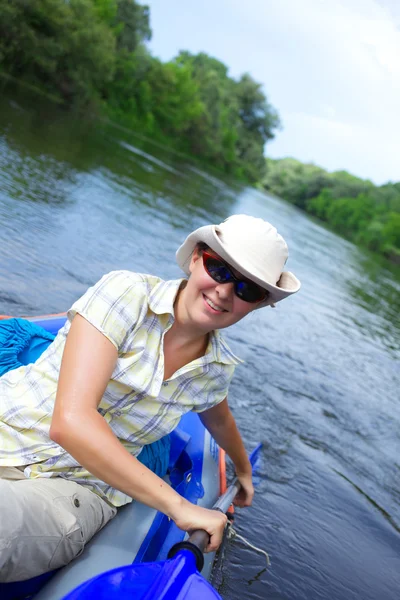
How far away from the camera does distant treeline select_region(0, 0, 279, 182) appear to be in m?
24.7

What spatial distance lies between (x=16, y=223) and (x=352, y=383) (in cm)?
443

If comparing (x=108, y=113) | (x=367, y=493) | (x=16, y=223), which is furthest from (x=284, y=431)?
(x=108, y=113)

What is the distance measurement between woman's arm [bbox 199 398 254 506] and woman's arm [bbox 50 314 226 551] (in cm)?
61

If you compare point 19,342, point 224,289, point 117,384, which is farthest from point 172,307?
point 19,342

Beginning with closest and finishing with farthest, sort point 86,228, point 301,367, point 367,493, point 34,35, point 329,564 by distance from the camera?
1. point 329,564
2. point 367,493
3. point 301,367
4. point 86,228
5. point 34,35

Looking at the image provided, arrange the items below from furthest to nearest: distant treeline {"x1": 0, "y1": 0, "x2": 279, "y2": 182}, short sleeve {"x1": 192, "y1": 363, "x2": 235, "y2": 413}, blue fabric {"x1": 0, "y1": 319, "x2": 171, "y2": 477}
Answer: distant treeline {"x1": 0, "y1": 0, "x2": 279, "y2": 182} < blue fabric {"x1": 0, "y1": 319, "x2": 171, "y2": 477} < short sleeve {"x1": 192, "y1": 363, "x2": 235, "y2": 413}

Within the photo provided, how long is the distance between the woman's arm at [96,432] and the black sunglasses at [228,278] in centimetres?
40

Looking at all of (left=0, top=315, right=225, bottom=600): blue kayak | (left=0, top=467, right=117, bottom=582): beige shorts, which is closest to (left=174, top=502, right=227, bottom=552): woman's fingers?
(left=0, top=315, right=225, bottom=600): blue kayak

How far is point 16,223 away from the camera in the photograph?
23.4 ft

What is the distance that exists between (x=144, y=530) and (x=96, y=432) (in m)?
0.69

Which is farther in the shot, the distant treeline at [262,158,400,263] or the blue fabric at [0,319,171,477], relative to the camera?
the distant treeline at [262,158,400,263]

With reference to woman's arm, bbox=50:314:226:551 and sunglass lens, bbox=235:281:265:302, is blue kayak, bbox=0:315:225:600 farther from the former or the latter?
sunglass lens, bbox=235:281:265:302

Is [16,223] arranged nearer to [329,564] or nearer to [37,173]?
[37,173]

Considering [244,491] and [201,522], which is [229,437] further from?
[201,522]
